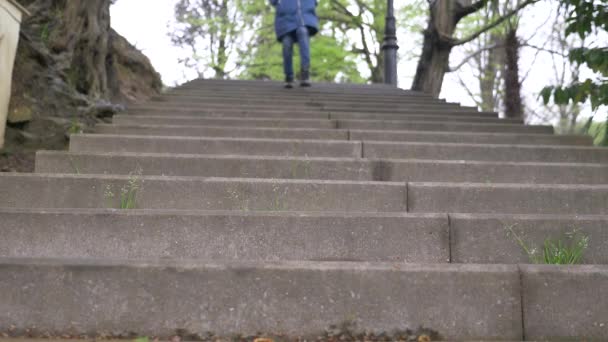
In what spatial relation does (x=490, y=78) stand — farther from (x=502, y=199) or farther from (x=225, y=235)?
(x=225, y=235)

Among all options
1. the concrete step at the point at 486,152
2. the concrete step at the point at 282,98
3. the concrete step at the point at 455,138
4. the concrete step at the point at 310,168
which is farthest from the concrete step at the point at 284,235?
the concrete step at the point at 282,98

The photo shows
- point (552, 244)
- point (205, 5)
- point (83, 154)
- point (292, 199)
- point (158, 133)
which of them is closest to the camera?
point (552, 244)

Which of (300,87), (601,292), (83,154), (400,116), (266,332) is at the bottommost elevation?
(266,332)

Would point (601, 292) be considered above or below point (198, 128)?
below

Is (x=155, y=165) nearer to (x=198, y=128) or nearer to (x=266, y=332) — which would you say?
(x=198, y=128)

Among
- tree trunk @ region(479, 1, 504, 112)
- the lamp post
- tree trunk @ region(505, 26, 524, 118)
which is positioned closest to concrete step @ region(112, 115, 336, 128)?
the lamp post

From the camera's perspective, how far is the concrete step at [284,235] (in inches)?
115

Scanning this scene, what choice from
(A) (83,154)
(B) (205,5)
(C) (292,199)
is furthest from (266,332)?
(B) (205,5)

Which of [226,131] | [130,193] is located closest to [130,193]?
[130,193]

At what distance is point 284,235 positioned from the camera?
2.98m

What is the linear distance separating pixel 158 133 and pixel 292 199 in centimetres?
216

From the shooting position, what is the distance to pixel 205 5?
77.8 feet

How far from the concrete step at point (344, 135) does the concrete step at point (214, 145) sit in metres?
0.51

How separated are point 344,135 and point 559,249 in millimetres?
2746
